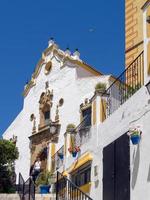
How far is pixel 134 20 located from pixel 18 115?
Answer: 16.2m

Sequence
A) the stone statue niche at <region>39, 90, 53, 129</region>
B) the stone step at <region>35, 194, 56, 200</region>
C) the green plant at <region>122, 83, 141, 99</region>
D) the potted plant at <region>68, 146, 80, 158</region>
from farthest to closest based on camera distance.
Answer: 1. the stone statue niche at <region>39, 90, 53, 129</region>
2. the potted plant at <region>68, 146, 80, 158</region>
3. the stone step at <region>35, 194, 56, 200</region>
4. the green plant at <region>122, 83, 141, 99</region>

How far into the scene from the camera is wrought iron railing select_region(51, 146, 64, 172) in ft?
77.4

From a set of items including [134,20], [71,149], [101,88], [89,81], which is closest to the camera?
[101,88]

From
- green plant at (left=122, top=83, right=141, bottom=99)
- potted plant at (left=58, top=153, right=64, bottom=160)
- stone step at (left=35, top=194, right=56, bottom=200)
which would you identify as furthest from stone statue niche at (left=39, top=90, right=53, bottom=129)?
green plant at (left=122, top=83, right=141, bottom=99)

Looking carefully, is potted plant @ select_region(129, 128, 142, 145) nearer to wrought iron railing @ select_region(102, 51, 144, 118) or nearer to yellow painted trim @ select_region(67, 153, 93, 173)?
wrought iron railing @ select_region(102, 51, 144, 118)

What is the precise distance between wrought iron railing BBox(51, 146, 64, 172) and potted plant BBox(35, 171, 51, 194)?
64cm

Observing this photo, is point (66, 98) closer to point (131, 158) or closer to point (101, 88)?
point (101, 88)

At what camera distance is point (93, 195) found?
16.8 meters

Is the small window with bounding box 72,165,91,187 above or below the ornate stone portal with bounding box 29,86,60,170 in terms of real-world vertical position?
below

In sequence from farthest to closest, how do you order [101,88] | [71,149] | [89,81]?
[89,81] < [71,149] < [101,88]

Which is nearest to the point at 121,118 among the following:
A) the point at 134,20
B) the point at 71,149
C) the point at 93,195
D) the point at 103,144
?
the point at 103,144

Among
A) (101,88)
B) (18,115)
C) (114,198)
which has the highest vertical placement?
(18,115)

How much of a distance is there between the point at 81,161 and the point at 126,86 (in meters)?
3.26

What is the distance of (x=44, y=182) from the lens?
22.5 meters
